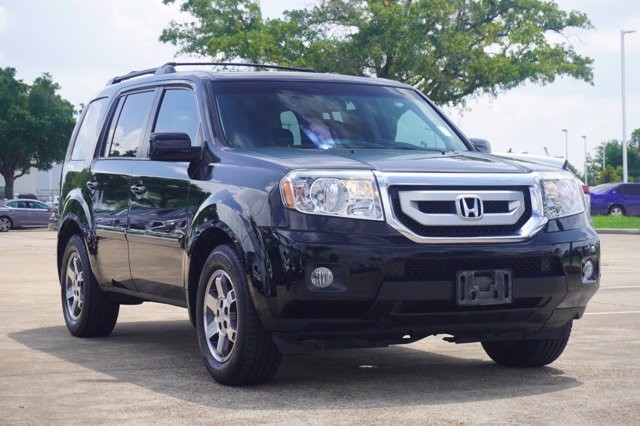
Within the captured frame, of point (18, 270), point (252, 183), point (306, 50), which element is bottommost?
point (18, 270)

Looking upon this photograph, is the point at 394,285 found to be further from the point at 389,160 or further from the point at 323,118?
the point at 323,118

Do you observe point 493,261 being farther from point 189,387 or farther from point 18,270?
point 18,270

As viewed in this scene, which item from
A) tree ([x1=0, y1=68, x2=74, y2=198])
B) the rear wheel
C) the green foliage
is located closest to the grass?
the rear wheel

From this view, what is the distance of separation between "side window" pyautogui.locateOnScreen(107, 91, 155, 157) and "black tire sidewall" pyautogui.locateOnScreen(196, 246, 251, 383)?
1.81 metres

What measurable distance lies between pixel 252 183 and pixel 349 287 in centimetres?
82

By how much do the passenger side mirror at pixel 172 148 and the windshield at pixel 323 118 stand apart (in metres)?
0.23

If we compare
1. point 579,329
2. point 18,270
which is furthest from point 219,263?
point 18,270

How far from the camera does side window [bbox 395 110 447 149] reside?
8.02 meters

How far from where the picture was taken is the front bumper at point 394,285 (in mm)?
6359

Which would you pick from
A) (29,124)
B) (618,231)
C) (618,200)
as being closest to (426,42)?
(618,200)

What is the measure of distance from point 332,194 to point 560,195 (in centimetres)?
136

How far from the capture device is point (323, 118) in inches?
308

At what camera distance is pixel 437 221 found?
652cm

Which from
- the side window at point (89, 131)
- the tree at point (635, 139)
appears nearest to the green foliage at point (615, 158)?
the tree at point (635, 139)
